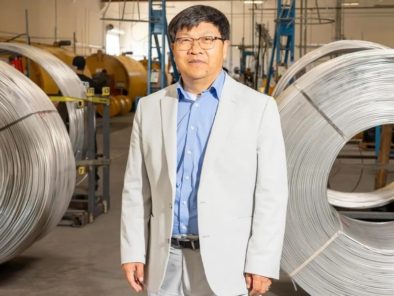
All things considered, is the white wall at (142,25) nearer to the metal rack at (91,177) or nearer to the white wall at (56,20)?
the white wall at (56,20)

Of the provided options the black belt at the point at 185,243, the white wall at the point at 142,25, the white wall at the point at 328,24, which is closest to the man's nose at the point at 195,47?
the black belt at the point at 185,243

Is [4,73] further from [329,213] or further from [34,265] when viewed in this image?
[329,213]

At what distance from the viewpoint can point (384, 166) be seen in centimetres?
414

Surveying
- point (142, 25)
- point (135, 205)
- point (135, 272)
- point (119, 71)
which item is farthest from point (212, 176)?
point (142, 25)

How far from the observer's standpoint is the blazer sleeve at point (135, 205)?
1.93 meters

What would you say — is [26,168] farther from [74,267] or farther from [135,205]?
[135,205]

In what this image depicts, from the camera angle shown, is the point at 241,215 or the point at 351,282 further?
the point at 351,282

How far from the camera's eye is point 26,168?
3.82 metres

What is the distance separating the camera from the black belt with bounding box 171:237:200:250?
1831 millimetres

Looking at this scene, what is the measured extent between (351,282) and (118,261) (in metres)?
1.69

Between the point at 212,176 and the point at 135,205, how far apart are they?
315mm

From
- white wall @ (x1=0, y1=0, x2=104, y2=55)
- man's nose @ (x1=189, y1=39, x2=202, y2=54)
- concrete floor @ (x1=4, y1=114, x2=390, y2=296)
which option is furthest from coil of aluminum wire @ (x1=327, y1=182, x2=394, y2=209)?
white wall @ (x1=0, y1=0, x2=104, y2=55)

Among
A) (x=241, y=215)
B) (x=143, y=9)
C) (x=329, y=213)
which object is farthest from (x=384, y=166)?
(x=143, y=9)

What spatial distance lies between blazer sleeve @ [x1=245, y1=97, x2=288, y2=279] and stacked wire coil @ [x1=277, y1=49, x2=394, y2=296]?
1.37 m
